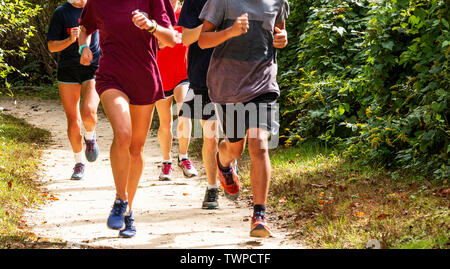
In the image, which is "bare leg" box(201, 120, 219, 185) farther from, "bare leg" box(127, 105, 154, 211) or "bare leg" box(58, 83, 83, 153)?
"bare leg" box(58, 83, 83, 153)

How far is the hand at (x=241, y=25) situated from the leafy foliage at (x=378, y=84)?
239 cm

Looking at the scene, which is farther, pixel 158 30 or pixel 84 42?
pixel 84 42

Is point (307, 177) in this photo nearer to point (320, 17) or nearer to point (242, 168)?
point (242, 168)

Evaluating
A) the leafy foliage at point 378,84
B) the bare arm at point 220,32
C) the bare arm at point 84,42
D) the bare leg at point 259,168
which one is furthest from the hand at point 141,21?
A: the leafy foliage at point 378,84

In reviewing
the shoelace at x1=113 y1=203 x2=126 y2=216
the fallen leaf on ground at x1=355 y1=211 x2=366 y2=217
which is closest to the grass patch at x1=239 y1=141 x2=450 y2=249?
the fallen leaf on ground at x1=355 y1=211 x2=366 y2=217

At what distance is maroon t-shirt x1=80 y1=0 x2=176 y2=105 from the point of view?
5070 mm

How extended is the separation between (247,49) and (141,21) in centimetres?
92

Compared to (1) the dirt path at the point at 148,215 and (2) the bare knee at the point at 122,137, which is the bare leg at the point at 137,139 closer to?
(2) the bare knee at the point at 122,137

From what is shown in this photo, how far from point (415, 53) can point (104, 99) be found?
12.2 ft

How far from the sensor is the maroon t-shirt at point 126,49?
5070mm

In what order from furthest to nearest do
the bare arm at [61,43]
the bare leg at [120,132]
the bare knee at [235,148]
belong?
the bare arm at [61,43] < the bare knee at [235,148] < the bare leg at [120,132]

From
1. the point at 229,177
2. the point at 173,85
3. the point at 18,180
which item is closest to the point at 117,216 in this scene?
the point at 229,177

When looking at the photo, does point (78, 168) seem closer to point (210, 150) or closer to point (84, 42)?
point (210, 150)

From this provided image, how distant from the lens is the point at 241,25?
4820mm
